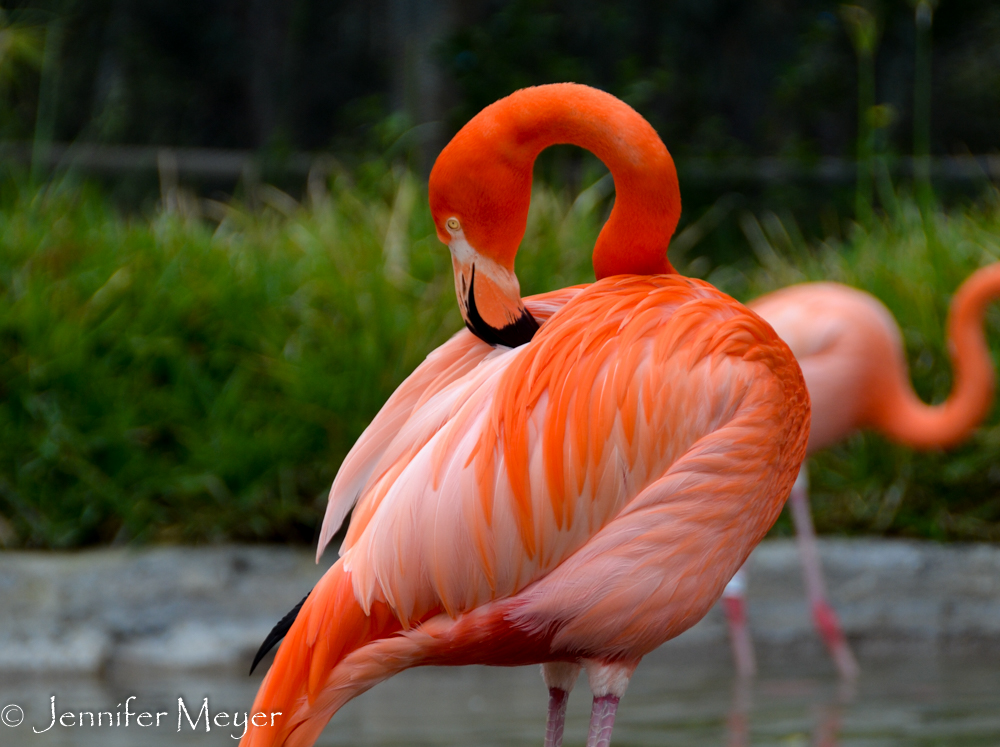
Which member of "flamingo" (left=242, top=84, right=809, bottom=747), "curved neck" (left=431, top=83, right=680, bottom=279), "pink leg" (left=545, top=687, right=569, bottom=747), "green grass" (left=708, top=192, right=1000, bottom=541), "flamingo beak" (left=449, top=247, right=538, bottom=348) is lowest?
"green grass" (left=708, top=192, right=1000, bottom=541)

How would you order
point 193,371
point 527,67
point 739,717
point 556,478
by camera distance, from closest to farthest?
point 556,478
point 739,717
point 193,371
point 527,67

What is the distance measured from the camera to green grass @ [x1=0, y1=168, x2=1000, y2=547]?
4004mm

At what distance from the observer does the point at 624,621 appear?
155 cm

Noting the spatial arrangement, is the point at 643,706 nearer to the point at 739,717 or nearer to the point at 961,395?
the point at 739,717

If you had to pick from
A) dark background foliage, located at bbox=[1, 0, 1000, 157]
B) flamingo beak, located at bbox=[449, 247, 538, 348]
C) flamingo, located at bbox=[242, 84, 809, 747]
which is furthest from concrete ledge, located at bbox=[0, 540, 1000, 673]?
dark background foliage, located at bbox=[1, 0, 1000, 157]

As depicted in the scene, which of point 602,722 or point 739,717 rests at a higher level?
point 602,722

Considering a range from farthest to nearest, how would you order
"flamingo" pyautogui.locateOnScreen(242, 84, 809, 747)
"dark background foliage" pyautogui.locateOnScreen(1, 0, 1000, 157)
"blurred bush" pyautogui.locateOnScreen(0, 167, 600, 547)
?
"dark background foliage" pyautogui.locateOnScreen(1, 0, 1000, 157), "blurred bush" pyautogui.locateOnScreen(0, 167, 600, 547), "flamingo" pyautogui.locateOnScreen(242, 84, 809, 747)

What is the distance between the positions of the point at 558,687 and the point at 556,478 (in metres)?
0.51

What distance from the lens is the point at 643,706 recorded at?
120 inches

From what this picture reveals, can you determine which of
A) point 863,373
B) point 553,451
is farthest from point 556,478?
point 863,373

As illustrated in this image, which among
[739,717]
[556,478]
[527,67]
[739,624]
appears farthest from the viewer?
[527,67]

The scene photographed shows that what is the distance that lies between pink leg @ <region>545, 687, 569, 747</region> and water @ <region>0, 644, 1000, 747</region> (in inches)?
33.8

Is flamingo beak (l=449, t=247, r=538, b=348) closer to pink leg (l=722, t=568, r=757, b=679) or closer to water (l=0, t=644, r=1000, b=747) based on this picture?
water (l=0, t=644, r=1000, b=747)

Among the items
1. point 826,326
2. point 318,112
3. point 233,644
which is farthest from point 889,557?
point 318,112
